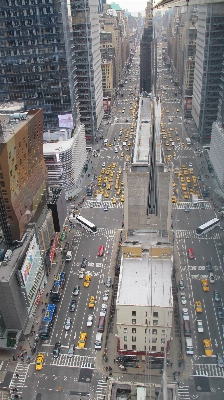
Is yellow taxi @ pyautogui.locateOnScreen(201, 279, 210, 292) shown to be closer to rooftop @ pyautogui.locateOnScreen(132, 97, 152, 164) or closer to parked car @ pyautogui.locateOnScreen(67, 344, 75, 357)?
rooftop @ pyautogui.locateOnScreen(132, 97, 152, 164)

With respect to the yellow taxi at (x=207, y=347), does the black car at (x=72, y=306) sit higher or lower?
higher

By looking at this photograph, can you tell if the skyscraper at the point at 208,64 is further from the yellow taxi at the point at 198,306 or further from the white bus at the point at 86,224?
the yellow taxi at the point at 198,306

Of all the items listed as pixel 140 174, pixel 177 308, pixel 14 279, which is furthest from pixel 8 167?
pixel 177 308

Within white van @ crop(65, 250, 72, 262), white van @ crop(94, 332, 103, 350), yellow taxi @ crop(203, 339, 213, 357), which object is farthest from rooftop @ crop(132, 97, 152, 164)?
yellow taxi @ crop(203, 339, 213, 357)

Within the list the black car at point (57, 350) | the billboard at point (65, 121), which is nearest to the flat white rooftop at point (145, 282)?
the black car at point (57, 350)

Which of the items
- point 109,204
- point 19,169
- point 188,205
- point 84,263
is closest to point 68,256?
point 84,263
